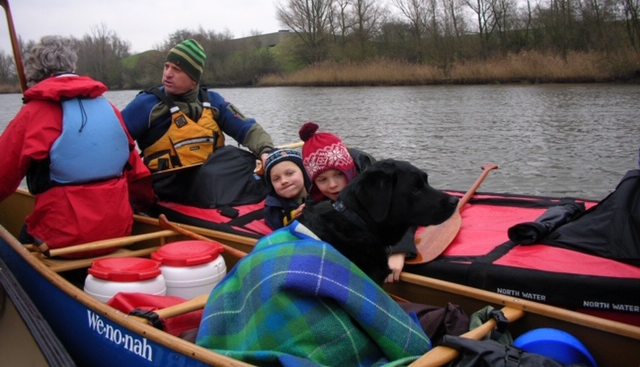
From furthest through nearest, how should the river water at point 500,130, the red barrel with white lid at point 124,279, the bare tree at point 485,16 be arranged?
the bare tree at point 485,16 < the river water at point 500,130 < the red barrel with white lid at point 124,279

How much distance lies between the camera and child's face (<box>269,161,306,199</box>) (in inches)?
151

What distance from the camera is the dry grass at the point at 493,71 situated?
22609 mm

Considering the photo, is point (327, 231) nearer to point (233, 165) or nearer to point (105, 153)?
point (105, 153)

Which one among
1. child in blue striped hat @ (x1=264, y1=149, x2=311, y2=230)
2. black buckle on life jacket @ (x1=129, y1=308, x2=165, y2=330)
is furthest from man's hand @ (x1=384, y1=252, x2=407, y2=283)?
black buckle on life jacket @ (x1=129, y1=308, x2=165, y2=330)

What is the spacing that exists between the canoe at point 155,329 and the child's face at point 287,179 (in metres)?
0.37

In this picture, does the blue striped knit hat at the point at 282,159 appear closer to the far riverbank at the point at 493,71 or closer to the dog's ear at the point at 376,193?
the dog's ear at the point at 376,193

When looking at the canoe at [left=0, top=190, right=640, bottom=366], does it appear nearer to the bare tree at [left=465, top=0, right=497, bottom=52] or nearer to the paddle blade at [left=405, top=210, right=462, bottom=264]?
the paddle blade at [left=405, top=210, right=462, bottom=264]

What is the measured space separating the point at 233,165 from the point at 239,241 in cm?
78

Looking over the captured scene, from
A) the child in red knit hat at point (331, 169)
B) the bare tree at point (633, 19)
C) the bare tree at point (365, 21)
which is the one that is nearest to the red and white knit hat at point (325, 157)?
the child in red knit hat at point (331, 169)

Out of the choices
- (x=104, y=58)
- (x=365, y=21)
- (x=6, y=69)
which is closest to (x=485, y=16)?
(x=365, y=21)

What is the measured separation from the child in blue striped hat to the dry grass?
21.2 metres

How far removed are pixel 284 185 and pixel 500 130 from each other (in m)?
11.1

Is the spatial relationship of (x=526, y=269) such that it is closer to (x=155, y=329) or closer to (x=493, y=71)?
(x=155, y=329)

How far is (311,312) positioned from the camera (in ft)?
6.70
